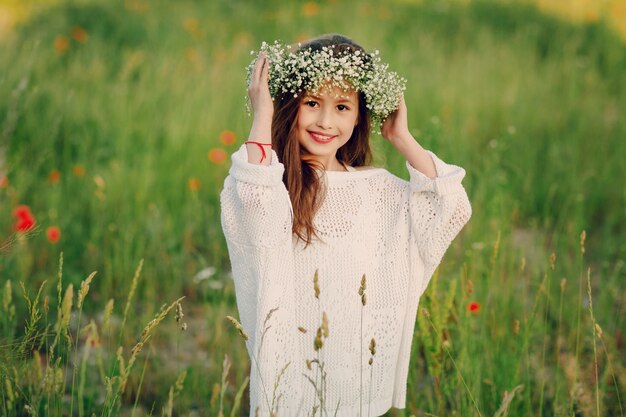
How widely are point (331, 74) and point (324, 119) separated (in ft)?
0.42

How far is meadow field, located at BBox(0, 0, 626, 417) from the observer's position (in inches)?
91.9

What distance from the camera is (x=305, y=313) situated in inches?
79.9

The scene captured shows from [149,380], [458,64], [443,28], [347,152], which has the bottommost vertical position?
[149,380]

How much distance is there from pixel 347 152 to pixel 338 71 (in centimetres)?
38

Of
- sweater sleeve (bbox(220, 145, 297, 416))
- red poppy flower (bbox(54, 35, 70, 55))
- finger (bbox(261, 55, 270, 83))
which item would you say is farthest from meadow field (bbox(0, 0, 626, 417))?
finger (bbox(261, 55, 270, 83))

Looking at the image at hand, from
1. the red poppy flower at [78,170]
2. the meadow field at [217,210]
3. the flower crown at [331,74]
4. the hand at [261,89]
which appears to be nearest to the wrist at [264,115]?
the hand at [261,89]

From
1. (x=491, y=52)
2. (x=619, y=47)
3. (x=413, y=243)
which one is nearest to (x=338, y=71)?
(x=413, y=243)

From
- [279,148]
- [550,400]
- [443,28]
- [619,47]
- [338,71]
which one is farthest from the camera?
[443,28]

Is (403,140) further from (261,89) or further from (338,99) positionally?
(261,89)

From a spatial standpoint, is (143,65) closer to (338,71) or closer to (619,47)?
(338,71)

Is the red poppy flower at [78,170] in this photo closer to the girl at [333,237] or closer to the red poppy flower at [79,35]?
the girl at [333,237]

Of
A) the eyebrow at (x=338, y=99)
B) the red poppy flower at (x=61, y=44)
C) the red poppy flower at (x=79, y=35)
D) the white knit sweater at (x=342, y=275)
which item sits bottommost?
the white knit sweater at (x=342, y=275)

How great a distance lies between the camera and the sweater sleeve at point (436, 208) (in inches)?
81.0

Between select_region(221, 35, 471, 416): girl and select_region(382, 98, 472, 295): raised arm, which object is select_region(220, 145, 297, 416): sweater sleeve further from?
select_region(382, 98, 472, 295): raised arm
